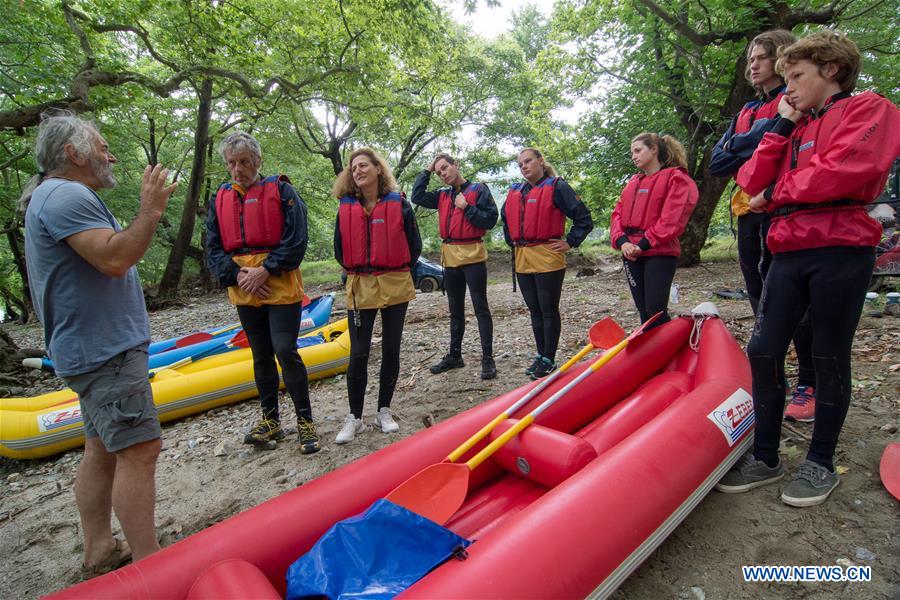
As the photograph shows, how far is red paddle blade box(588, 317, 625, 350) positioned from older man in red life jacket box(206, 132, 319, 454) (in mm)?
1966

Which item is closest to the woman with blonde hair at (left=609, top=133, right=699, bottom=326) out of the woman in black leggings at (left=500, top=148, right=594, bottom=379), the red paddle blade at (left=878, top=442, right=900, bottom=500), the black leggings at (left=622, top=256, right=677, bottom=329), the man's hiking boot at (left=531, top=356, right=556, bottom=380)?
the black leggings at (left=622, top=256, right=677, bottom=329)

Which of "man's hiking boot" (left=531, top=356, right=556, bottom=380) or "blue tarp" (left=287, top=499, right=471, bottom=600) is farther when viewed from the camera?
"man's hiking boot" (left=531, top=356, right=556, bottom=380)

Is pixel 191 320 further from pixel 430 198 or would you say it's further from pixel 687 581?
pixel 687 581

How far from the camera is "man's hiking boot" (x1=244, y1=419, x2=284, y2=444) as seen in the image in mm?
3090

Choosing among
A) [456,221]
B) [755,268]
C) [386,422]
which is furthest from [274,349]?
[755,268]

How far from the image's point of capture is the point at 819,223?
180 centimetres

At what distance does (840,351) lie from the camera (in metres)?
1.88

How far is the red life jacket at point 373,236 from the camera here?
9.96 ft

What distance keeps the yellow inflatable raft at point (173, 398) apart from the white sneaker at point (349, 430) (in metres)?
1.51

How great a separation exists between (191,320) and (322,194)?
30.2ft

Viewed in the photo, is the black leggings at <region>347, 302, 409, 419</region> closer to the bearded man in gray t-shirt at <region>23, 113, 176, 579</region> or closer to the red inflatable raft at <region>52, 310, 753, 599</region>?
the red inflatable raft at <region>52, 310, 753, 599</region>

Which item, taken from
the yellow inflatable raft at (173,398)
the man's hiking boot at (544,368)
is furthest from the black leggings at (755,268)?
the yellow inflatable raft at (173,398)

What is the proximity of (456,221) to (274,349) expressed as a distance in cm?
202

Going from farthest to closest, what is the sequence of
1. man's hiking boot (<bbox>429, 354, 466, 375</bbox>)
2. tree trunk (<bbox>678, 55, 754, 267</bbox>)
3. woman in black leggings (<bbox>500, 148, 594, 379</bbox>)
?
1. tree trunk (<bbox>678, 55, 754, 267</bbox>)
2. man's hiking boot (<bbox>429, 354, 466, 375</bbox>)
3. woman in black leggings (<bbox>500, 148, 594, 379</bbox>)
